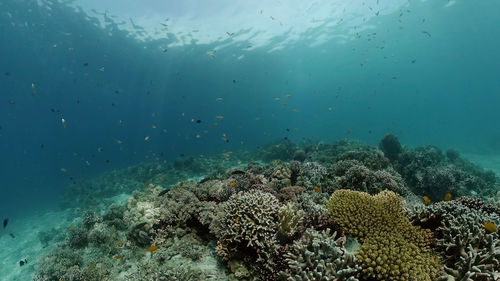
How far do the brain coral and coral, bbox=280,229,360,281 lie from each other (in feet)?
0.92

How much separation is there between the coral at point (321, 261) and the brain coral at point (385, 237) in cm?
28

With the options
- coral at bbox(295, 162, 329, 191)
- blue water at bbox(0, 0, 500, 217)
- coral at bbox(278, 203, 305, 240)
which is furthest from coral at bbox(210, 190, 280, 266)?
blue water at bbox(0, 0, 500, 217)

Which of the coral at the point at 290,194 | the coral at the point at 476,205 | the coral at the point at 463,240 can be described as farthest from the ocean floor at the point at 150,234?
the coral at the point at 476,205

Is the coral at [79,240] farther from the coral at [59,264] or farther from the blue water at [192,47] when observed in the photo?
the blue water at [192,47]

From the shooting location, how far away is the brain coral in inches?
140

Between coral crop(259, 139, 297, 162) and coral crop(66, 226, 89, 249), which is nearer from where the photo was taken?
coral crop(66, 226, 89, 249)

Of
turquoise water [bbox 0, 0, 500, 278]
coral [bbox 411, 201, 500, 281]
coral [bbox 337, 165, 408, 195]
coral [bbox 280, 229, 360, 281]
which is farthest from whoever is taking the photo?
turquoise water [bbox 0, 0, 500, 278]

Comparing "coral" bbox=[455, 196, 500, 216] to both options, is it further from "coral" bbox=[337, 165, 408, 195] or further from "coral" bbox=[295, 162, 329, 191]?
"coral" bbox=[295, 162, 329, 191]

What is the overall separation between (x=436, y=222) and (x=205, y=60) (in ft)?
180

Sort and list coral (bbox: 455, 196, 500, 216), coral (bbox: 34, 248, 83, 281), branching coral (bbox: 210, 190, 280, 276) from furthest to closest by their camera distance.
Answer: coral (bbox: 34, 248, 83, 281) < coral (bbox: 455, 196, 500, 216) < branching coral (bbox: 210, 190, 280, 276)

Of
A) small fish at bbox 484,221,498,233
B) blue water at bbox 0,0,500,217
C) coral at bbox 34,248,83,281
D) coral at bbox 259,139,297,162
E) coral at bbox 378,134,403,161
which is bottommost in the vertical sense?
coral at bbox 34,248,83,281

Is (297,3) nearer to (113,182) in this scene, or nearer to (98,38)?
(98,38)

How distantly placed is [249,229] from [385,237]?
2755mm

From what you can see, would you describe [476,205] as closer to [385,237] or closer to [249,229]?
[385,237]
